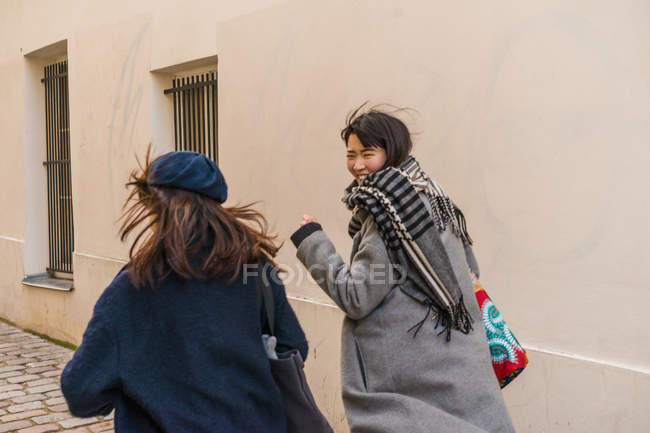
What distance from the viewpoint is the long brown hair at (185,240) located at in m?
1.92

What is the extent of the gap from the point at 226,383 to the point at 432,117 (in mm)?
2340

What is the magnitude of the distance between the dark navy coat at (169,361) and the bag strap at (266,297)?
0.32 feet

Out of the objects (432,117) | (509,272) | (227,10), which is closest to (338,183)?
(432,117)

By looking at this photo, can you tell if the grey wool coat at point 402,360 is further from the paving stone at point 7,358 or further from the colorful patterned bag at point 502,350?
the paving stone at point 7,358

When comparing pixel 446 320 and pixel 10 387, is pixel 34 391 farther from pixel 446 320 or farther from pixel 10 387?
pixel 446 320

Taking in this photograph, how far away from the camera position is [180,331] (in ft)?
6.31

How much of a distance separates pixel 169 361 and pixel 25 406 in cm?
400

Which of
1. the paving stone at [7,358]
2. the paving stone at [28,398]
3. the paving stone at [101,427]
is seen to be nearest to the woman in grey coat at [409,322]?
the paving stone at [101,427]

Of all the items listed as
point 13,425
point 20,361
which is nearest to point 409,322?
point 13,425

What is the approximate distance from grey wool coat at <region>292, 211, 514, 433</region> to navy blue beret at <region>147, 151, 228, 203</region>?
63 centimetres

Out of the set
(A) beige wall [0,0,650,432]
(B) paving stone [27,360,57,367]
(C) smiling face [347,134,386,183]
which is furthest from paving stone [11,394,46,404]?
(C) smiling face [347,134,386,183]

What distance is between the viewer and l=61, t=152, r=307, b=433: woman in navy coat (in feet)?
6.22

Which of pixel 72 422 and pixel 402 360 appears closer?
pixel 402 360

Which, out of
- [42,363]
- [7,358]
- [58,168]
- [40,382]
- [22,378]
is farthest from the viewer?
[58,168]
